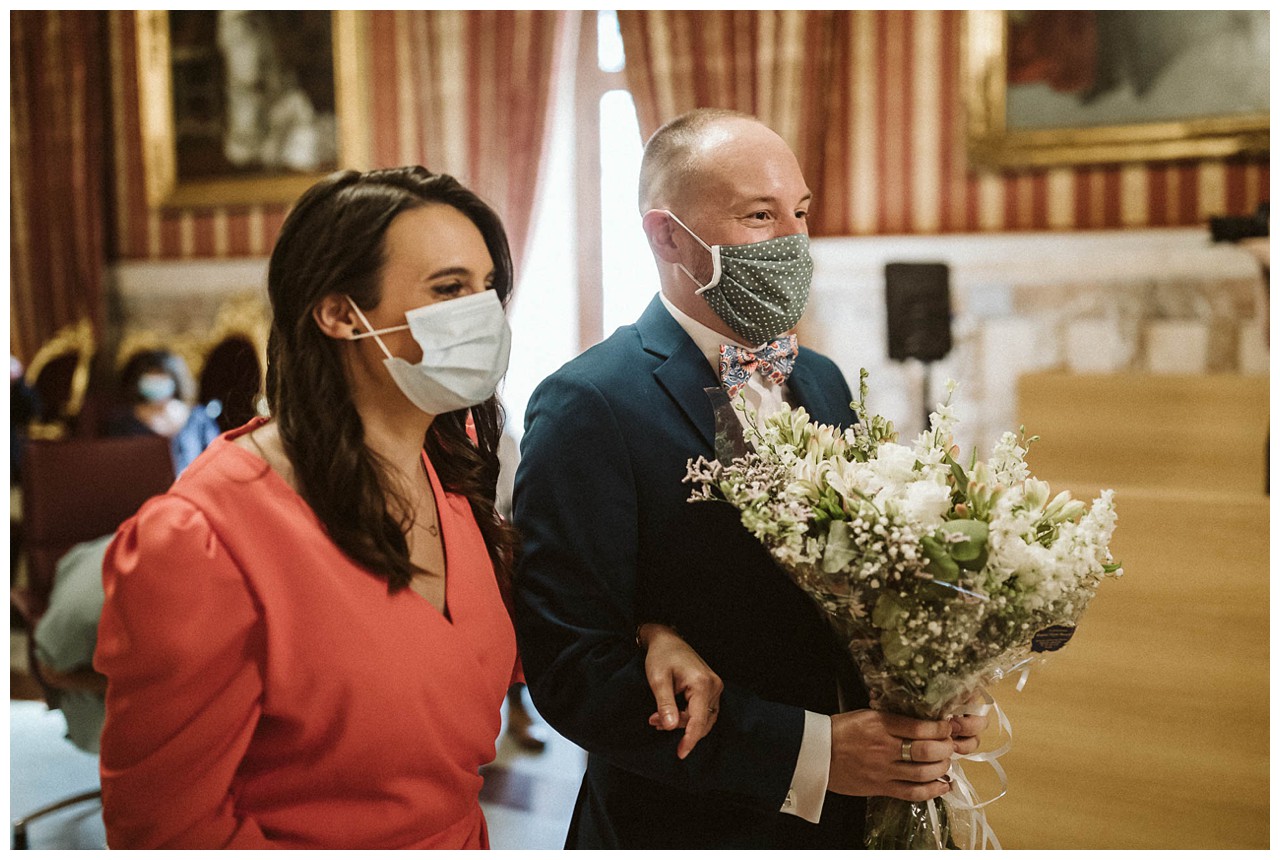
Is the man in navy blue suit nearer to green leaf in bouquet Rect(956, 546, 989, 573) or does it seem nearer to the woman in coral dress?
the woman in coral dress

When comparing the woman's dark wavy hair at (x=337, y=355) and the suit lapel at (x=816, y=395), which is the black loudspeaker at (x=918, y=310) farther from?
the woman's dark wavy hair at (x=337, y=355)

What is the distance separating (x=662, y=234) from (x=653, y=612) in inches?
23.0

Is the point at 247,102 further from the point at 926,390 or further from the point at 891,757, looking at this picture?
the point at 891,757

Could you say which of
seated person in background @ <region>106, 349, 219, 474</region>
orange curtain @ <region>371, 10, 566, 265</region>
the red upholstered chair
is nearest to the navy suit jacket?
the red upholstered chair

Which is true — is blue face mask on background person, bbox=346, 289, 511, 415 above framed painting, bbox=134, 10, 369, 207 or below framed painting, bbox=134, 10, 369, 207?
below

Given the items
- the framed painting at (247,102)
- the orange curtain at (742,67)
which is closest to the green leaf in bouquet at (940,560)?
the orange curtain at (742,67)

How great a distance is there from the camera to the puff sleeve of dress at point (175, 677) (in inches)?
42.5

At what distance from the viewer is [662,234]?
1561 millimetres

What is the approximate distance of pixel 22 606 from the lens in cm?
338

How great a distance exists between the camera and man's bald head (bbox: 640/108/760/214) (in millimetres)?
1495

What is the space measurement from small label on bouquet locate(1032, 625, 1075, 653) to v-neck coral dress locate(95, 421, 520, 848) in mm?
710

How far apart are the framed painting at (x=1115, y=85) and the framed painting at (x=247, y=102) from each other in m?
3.22

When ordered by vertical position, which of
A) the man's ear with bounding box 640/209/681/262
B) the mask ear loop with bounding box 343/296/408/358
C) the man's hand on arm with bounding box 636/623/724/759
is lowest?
the man's hand on arm with bounding box 636/623/724/759

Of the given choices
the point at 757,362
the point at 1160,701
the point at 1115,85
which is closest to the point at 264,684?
the point at 757,362
